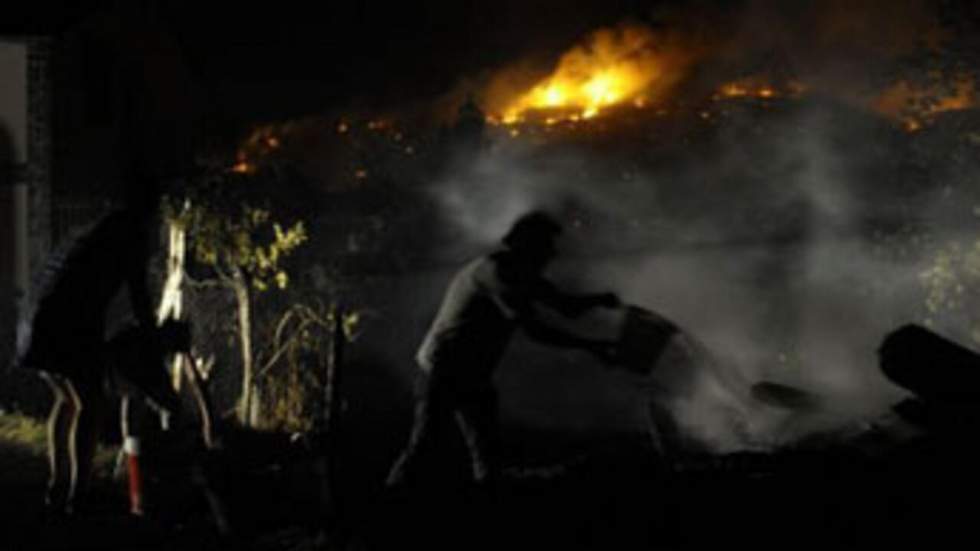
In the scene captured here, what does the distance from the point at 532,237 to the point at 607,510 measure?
71.9 inches

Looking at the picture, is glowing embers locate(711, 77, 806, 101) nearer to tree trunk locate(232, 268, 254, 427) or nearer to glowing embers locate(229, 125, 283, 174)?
glowing embers locate(229, 125, 283, 174)

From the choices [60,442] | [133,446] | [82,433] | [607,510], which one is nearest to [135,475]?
[133,446]

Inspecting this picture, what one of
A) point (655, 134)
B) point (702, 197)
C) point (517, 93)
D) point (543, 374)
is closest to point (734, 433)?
point (543, 374)

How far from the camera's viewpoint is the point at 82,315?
721cm

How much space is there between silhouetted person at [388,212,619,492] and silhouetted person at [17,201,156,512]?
2033mm

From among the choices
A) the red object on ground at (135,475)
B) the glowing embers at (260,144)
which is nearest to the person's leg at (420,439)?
the red object on ground at (135,475)

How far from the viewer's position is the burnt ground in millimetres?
6125

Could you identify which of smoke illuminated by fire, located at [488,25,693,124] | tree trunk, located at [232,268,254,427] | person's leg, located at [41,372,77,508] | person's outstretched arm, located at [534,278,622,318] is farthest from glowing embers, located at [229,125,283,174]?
person's outstretched arm, located at [534,278,622,318]

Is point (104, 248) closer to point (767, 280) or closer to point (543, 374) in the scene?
point (543, 374)

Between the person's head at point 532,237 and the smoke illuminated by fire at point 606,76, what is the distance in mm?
14500

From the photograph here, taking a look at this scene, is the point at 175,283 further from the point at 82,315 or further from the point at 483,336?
the point at 483,336

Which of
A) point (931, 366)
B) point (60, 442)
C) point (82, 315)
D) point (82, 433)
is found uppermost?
point (82, 315)

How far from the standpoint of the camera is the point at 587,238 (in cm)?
1505

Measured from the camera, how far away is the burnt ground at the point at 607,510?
20.1 ft
